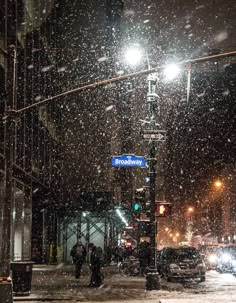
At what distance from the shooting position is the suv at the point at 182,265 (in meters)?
28.1

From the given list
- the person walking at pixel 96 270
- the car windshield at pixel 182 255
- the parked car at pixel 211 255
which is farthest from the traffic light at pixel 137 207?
the parked car at pixel 211 255

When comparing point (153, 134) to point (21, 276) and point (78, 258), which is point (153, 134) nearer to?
point (21, 276)

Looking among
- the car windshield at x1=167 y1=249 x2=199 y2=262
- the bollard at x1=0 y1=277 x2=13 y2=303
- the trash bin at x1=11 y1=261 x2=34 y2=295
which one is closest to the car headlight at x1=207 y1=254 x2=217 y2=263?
the car windshield at x1=167 y1=249 x2=199 y2=262

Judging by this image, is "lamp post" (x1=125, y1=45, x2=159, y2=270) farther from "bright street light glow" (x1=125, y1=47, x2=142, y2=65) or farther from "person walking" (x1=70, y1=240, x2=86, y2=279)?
"person walking" (x1=70, y1=240, x2=86, y2=279)

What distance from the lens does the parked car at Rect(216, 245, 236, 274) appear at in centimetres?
3760

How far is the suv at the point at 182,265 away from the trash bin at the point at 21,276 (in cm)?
1074

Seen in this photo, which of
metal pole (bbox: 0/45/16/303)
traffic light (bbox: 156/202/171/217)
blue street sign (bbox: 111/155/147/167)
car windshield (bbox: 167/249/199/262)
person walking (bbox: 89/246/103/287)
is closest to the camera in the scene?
metal pole (bbox: 0/45/16/303)

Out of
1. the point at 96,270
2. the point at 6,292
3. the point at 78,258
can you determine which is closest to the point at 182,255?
the point at 78,258

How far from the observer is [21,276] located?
744 inches

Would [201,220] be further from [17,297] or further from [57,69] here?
[17,297]

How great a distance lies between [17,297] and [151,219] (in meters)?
5.52

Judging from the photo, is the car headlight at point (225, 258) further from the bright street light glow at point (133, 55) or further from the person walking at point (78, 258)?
the bright street light glow at point (133, 55)

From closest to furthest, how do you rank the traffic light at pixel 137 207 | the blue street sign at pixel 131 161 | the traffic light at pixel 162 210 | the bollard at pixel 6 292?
the bollard at pixel 6 292 < the traffic light at pixel 162 210 < the traffic light at pixel 137 207 < the blue street sign at pixel 131 161

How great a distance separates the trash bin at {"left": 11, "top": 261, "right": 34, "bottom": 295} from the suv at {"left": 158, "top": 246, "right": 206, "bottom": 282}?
423 inches
